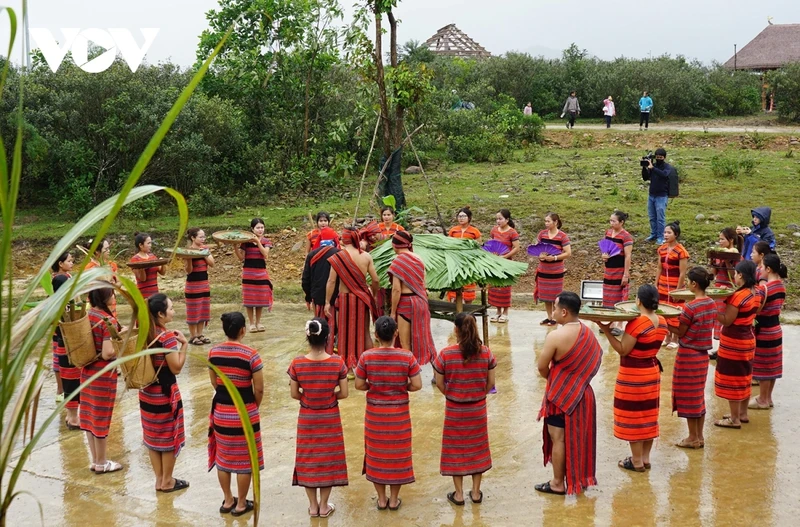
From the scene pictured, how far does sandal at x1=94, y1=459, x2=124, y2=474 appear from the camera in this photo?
20.8 ft

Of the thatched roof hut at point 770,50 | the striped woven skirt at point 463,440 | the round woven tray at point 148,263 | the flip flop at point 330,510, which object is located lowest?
the flip flop at point 330,510

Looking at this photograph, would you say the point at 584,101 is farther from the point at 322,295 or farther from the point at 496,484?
the point at 496,484

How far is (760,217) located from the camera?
29.6 ft

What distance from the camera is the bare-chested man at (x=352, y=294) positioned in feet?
25.9

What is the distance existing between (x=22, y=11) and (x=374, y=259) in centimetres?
668

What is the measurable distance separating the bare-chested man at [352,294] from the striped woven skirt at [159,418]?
2.42 meters

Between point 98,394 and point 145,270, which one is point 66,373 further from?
point 145,270

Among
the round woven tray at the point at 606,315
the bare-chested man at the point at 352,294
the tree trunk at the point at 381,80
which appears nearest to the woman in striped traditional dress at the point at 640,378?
the round woven tray at the point at 606,315

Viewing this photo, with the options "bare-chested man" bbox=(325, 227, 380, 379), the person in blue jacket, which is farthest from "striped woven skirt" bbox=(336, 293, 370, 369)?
the person in blue jacket

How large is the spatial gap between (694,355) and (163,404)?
156 inches

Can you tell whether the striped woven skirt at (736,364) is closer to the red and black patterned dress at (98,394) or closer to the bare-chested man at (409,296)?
the bare-chested man at (409,296)

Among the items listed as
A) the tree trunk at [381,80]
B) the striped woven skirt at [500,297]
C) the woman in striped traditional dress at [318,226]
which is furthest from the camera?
the tree trunk at [381,80]

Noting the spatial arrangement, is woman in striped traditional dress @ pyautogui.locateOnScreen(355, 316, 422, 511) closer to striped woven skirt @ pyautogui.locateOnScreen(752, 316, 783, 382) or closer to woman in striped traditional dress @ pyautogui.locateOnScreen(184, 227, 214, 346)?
striped woven skirt @ pyautogui.locateOnScreen(752, 316, 783, 382)

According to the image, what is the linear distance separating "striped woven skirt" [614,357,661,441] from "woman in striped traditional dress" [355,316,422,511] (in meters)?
1.58
